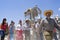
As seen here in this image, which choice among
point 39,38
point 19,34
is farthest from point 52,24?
point 19,34

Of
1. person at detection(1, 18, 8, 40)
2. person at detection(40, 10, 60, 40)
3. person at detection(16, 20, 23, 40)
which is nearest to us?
person at detection(40, 10, 60, 40)

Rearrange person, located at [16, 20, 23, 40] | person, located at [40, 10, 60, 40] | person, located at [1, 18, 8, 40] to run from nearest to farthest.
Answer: person, located at [40, 10, 60, 40]
person, located at [1, 18, 8, 40]
person, located at [16, 20, 23, 40]

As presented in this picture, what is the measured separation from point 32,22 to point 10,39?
5.82ft

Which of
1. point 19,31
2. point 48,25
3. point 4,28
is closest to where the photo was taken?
point 48,25

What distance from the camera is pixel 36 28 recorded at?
13672mm

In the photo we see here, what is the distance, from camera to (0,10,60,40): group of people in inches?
386

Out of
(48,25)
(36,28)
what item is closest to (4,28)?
(36,28)

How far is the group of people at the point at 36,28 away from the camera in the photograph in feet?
32.2

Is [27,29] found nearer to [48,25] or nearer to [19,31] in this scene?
[19,31]

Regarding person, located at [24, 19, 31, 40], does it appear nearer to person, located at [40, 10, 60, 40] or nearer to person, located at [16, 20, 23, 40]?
person, located at [16, 20, 23, 40]

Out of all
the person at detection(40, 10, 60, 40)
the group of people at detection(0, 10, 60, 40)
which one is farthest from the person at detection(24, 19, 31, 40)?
the person at detection(40, 10, 60, 40)

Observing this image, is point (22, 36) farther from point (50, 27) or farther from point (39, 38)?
point (50, 27)

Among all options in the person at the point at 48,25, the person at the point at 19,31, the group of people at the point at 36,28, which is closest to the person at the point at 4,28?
the group of people at the point at 36,28

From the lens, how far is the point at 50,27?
9.80 m
